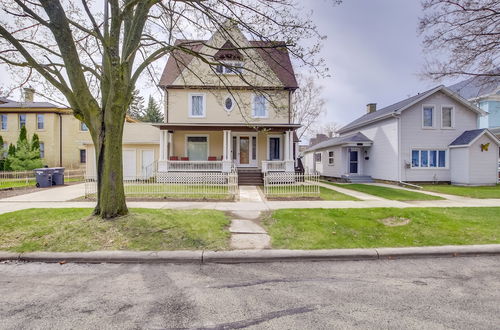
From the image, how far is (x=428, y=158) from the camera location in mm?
17422

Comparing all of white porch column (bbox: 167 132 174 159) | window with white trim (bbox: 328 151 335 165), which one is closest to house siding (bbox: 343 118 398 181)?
window with white trim (bbox: 328 151 335 165)

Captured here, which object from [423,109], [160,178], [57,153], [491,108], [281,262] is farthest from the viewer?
[57,153]

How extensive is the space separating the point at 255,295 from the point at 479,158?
20.1 m

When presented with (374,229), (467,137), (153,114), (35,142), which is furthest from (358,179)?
(153,114)

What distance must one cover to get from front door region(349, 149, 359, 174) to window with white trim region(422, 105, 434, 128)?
5094 mm

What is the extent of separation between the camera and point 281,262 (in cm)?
466

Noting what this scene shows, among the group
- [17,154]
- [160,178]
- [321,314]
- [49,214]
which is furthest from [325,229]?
[17,154]

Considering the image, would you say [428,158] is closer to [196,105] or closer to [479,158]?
[479,158]

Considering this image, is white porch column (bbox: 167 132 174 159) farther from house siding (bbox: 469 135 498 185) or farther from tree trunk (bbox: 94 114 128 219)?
house siding (bbox: 469 135 498 185)

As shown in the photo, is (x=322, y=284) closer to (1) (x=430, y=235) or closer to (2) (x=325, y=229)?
(2) (x=325, y=229)

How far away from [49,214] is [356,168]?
20.0 m

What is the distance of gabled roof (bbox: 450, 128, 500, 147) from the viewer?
53.3 ft

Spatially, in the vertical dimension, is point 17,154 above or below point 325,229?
above

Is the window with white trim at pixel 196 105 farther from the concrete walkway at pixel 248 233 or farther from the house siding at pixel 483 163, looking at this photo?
the house siding at pixel 483 163
